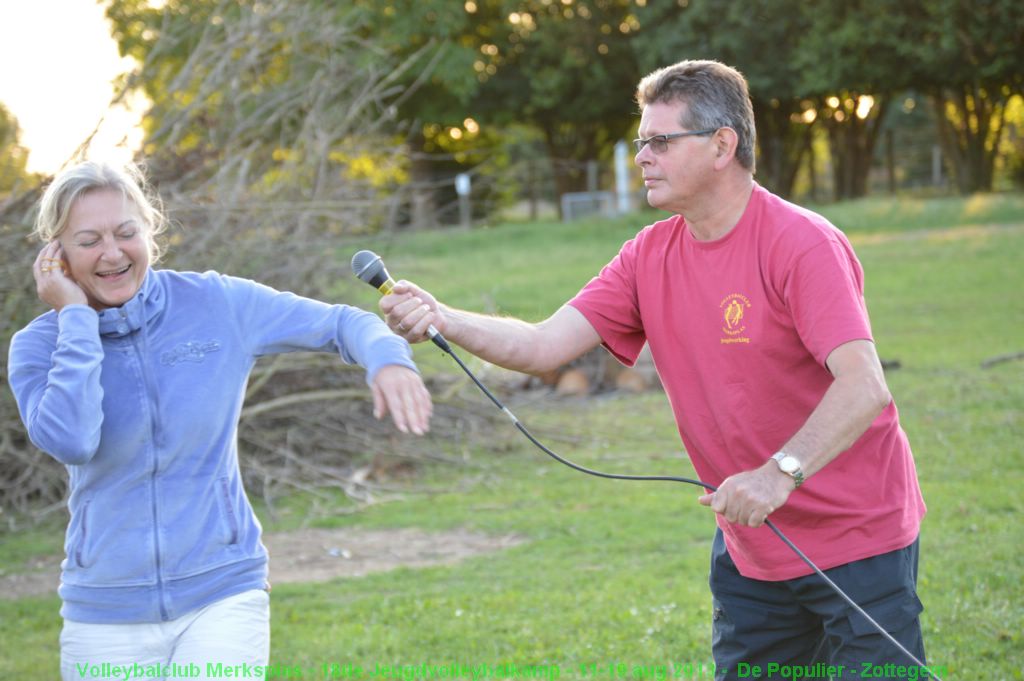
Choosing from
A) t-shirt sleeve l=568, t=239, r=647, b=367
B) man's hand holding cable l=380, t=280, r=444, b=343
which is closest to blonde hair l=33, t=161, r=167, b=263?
man's hand holding cable l=380, t=280, r=444, b=343

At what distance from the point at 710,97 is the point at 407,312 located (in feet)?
3.70

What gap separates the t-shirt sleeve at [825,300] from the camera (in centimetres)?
322

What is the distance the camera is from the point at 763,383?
3.50 m

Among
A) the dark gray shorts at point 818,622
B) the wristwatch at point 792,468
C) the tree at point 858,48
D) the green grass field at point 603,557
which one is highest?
the tree at point 858,48

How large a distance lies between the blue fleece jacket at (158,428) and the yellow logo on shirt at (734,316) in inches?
38.7

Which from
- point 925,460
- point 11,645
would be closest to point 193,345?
point 11,645

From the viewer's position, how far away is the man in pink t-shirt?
3.22m

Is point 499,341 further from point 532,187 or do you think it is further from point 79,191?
point 532,187

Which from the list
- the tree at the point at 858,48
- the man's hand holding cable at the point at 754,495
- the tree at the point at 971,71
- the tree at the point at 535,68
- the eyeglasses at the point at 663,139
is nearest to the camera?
the man's hand holding cable at the point at 754,495

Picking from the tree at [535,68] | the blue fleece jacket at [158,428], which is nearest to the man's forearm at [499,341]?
the blue fleece jacket at [158,428]

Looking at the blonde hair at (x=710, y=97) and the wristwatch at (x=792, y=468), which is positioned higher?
the blonde hair at (x=710, y=97)

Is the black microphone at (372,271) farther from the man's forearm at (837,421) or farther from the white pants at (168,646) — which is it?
the man's forearm at (837,421)

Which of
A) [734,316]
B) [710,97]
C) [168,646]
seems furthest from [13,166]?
[734,316]

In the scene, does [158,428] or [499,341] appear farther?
[499,341]
